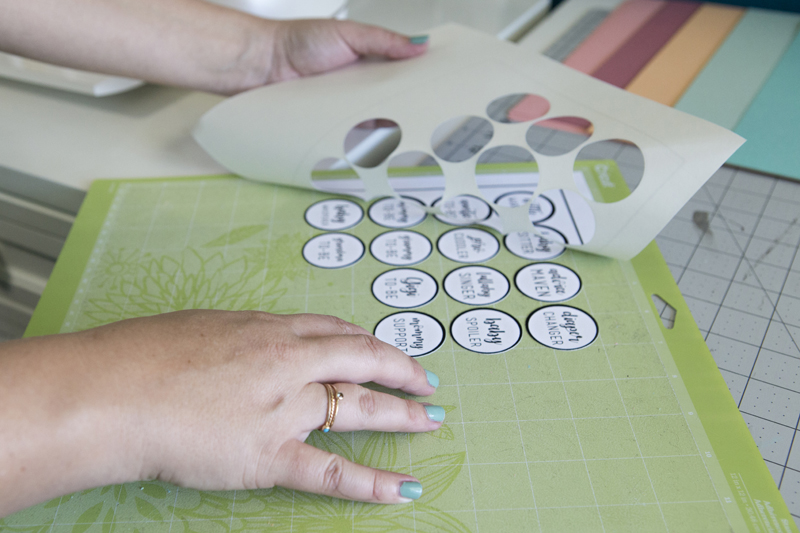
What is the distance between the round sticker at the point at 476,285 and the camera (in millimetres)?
660

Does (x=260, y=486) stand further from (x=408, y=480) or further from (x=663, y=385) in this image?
(x=663, y=385)

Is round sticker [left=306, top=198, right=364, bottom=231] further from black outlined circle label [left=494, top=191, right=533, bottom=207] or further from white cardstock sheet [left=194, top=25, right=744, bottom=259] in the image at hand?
black outlined circle label [left=494, top=191, right=533, bottom=207]

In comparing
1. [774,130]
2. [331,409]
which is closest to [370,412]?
[331,409]

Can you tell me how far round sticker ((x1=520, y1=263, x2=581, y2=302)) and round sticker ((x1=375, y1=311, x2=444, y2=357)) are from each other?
0.40ft

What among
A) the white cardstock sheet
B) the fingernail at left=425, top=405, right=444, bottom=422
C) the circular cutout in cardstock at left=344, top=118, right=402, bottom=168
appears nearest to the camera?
the fingernail at left=425, top=405, right=444, bottom=422

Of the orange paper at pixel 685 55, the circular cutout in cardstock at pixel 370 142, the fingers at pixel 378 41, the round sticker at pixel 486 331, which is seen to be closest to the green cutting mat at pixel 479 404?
the round sticker at pixel 486 331

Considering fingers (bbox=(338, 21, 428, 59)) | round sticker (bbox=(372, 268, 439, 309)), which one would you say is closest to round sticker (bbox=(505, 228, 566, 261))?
round sticker (bbox=(372, 268, 439, 309))

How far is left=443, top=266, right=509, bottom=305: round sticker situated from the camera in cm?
66

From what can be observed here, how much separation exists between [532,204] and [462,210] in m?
0.10

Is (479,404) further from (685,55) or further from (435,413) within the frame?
(685,55)

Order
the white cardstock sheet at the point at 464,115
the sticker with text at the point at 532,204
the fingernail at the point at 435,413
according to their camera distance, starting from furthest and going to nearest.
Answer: the sticker with text at the point at 532,204 → the white cardstock sheet at the point at 464,115 → the fingernail at the point at 435,413

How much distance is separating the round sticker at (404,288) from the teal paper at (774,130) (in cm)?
54

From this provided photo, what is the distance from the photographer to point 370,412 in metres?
0.51

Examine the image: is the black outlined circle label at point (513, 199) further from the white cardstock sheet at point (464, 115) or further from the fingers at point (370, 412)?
the fingers at point (370, 412)
